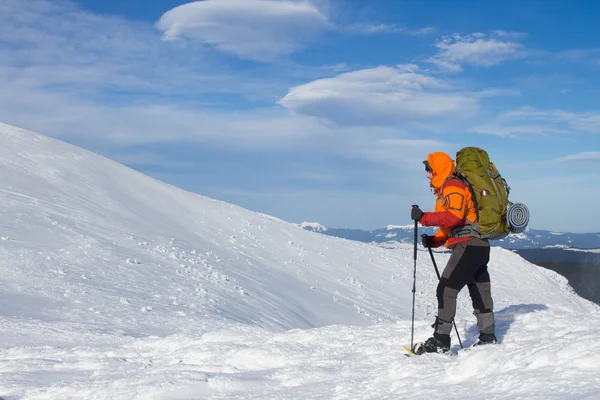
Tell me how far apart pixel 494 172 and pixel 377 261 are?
22441 millimetres

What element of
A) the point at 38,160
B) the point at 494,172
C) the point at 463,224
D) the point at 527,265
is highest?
the point at 38,160

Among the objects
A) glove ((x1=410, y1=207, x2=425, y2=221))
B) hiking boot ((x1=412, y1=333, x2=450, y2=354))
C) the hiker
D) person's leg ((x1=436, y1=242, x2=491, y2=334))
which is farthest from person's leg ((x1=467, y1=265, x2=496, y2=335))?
glove ((x1=410, y1=207, x2=425, y2=221))

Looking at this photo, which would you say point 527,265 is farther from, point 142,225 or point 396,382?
point 396,382

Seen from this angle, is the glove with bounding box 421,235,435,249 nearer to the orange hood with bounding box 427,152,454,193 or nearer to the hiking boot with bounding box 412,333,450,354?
the orange hood with bounding box 427,152,454,193

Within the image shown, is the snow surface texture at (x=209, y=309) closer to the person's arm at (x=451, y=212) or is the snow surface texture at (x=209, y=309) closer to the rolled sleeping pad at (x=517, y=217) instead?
the rolled sleeping pad at (x=517, y=217)

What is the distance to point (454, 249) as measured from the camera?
6.76 m

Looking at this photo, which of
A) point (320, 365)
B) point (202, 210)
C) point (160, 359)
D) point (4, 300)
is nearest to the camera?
point (320, 365)

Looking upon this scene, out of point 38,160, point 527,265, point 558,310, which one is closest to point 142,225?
point 38,160

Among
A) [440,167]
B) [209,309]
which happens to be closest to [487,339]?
[440,167]

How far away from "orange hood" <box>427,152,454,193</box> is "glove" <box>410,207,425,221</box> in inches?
15.7

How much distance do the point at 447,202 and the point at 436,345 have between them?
5.37 ft

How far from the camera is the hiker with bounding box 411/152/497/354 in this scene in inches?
252

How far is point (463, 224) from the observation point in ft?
21.7

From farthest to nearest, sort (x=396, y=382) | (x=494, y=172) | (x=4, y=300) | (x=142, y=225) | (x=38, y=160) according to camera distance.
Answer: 1. (x=38, y=160)
2. (x=142, y=225)
3. (x=4, y=300)
4. (x=494, y=172)
5. (x=396, y=382)
